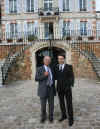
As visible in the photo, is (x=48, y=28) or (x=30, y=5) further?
(x=48, y=28)

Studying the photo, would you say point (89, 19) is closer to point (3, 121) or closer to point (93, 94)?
point (93, 94)

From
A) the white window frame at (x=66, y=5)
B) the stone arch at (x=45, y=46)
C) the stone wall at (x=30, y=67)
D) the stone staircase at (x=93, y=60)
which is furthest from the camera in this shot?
the white window frame at (x=66, y=5)

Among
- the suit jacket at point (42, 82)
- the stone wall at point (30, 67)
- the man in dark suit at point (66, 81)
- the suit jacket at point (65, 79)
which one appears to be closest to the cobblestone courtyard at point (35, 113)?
the man in dark suit at point (66, 81)

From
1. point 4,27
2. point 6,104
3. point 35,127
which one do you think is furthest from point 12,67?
point 4,27

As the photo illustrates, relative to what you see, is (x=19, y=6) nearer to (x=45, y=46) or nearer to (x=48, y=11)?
(x=48, y=11)

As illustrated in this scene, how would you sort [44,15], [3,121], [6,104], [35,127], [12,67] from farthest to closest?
1. [44,15]
2. [12,67]
3. [6,104]
4. [3,121]
5. [35,127]

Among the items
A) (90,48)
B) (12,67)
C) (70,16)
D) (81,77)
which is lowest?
(81,77)

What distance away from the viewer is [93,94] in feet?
20.2

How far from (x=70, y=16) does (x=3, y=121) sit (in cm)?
1656

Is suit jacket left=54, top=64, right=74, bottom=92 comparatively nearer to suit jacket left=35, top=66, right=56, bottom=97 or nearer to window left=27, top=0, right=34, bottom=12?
suit jacket left=35, top=66, right=56, bottom=97

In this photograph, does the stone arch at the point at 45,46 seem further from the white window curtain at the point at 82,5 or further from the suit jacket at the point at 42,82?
the white window curtain at the point at 82,5

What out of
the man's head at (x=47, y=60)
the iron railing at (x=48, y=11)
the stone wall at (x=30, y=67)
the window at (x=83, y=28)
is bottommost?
the stone wall at (x=30, y=67)

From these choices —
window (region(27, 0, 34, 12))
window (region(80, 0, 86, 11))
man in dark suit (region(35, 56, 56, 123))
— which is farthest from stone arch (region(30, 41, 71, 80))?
window (region(80, 0, 86, 11))

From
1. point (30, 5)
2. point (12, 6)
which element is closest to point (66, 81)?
point (30, 5)
